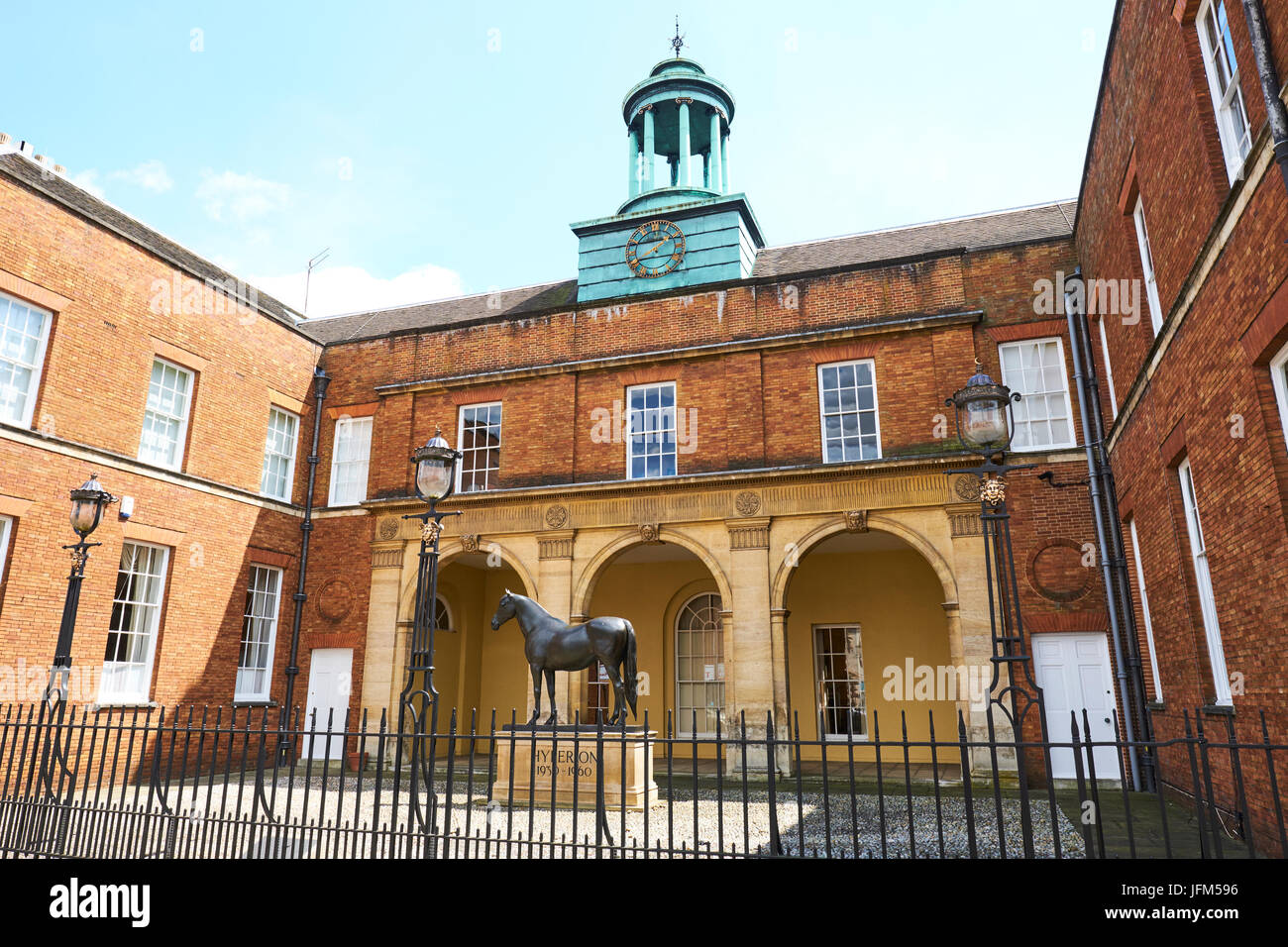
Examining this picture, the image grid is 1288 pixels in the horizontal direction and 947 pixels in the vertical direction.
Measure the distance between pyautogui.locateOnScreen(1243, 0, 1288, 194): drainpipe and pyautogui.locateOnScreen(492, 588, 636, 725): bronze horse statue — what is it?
803 cm

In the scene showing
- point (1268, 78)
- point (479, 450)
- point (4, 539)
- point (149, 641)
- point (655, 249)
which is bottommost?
point (149, 641)

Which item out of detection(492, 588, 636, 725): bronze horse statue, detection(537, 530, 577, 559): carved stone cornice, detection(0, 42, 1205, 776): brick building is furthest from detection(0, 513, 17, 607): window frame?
detection(537, 530, 577, 559): carved stone cornice

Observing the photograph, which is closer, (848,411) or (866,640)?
(848,411)

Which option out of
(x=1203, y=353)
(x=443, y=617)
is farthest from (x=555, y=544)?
(x=1203, y=353)

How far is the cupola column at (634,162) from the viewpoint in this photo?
1972 cm

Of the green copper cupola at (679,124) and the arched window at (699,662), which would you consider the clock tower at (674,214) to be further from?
the arched window at (699,662)

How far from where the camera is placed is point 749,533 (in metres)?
14.9

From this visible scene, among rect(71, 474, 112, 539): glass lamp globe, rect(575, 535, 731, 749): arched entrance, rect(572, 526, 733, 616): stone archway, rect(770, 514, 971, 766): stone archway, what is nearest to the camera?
rect(71, 474, 112, 539): glass lamp globe

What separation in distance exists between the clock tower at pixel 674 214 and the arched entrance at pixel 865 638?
6835 mm

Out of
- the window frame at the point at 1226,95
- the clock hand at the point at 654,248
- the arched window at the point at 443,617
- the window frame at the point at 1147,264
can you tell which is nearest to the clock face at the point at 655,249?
the clock hand at the point at 654,248

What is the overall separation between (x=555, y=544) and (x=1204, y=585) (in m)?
10.8

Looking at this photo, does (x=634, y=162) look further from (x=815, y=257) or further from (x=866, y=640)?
(x=866, y=640)

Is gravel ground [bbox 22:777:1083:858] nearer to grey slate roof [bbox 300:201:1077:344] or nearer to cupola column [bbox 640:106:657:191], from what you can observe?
grey slate roof [bbox 300:201:1077:344]

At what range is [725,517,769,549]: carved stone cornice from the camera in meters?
14.8
